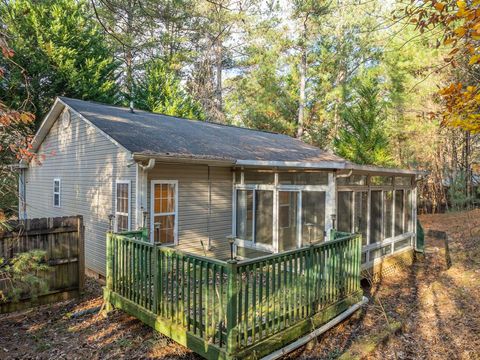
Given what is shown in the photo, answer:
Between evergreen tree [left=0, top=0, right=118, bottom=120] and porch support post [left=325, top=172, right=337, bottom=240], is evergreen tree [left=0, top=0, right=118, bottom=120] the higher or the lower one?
the higher one

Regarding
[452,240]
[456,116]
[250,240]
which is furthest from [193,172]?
[452,240]

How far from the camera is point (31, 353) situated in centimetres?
446

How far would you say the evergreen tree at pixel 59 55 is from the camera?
1491 cm

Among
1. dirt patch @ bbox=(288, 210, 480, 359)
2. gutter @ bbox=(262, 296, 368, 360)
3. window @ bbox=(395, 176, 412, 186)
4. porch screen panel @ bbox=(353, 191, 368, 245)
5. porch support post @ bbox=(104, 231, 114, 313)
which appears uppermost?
window @ bbox=(395, 176, 412, 186)

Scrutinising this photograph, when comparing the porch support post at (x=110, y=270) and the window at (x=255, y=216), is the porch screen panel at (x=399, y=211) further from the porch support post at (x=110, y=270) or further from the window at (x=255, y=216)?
the porch support post at (x=110, y=270)

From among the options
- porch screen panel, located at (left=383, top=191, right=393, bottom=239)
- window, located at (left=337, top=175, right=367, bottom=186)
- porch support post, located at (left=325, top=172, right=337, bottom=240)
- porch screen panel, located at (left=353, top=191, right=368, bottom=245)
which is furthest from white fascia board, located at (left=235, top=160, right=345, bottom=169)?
porch screen panel, located at (left=383, top=191, right=393, bottom=239)

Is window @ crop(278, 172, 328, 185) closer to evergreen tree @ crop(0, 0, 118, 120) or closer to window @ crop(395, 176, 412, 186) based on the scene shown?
window @ crop(395, 176, 412, 186)

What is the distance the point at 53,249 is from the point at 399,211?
854cm

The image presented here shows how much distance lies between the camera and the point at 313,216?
7039mm

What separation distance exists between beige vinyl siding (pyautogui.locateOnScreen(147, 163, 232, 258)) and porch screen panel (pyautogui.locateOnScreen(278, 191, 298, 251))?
1.68m

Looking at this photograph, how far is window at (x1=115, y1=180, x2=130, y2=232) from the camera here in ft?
24.2

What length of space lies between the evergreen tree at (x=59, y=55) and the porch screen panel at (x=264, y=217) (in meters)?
12.0

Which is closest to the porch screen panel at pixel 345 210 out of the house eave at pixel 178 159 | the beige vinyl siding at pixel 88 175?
the house eave at pixel 178 159

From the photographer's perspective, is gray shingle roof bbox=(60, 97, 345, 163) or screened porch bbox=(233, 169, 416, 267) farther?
gray shingle roof bbox=(60, 97, 345, 163)
